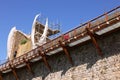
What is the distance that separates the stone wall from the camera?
19.7 metres

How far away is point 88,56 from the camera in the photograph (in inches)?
864

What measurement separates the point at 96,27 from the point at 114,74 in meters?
3.87

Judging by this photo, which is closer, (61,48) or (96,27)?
(96,27)

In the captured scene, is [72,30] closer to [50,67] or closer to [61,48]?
[61,48]

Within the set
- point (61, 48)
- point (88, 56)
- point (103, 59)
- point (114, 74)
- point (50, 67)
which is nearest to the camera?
point (114, 74)

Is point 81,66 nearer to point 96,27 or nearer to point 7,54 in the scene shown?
point 96,27

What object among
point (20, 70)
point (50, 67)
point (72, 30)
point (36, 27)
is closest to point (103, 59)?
point (72, 30)

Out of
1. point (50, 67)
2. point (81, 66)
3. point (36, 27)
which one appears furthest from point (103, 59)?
point (36, 27)

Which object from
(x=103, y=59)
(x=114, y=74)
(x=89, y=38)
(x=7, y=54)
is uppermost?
(x=7, y=54)

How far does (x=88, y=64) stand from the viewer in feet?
71.0

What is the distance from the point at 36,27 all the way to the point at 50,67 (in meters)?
21.0

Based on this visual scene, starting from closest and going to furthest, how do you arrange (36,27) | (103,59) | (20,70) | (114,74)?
(114,74), (103,59), (20,70), (36,27)

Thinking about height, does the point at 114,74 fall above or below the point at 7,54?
below

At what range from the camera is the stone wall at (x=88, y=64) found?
64.7 feet
